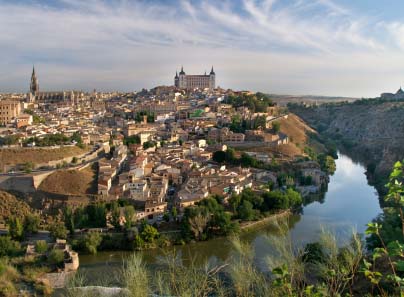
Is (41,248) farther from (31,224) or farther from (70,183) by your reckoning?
(70,183)

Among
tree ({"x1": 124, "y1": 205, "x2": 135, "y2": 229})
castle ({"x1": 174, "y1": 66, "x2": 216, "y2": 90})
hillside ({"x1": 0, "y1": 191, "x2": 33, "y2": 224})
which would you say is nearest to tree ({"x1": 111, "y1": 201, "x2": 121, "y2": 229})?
tree ({"x1": 124, "y1": 205, "x2": 135, "y2": 229})

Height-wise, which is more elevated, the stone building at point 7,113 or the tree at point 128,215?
the stone building at point 7,113

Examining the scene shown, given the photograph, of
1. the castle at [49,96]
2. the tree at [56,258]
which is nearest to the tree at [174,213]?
the tree at [56,258]

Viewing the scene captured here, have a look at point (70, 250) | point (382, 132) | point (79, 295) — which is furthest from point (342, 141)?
point (79, 295)

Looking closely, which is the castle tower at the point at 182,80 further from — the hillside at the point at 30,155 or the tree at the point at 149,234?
the tree at the point at 149,234

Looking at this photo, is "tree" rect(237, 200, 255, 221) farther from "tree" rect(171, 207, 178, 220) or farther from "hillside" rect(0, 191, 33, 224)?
"hillside" rect(0, 191, 33, 224)

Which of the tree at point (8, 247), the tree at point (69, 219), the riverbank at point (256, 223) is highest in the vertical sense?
the tree at point (69, 219)
